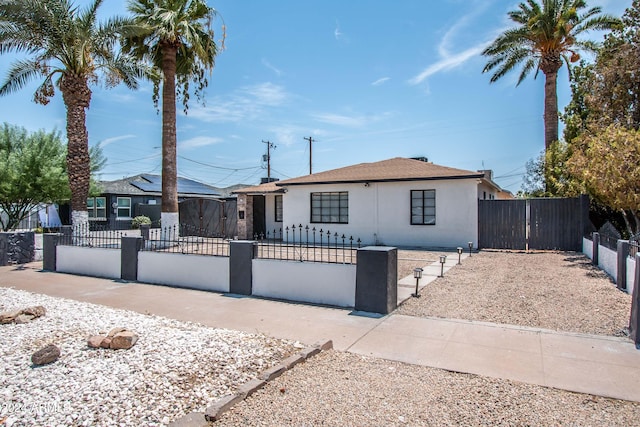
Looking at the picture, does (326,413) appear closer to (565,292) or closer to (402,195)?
(565,292)

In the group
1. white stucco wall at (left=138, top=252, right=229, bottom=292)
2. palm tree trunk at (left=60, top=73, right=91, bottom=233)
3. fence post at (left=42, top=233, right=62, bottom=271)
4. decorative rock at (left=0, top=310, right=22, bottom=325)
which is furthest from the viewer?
palm tree trunk at (left=60, top=73, right=91, bottom=233)

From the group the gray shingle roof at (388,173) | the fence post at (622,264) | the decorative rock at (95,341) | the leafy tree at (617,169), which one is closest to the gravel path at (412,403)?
the decorative rock at (95,341)

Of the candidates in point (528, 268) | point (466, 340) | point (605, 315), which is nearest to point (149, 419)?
point (466, 340)

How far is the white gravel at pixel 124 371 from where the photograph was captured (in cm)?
335

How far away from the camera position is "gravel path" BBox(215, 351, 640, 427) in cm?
340

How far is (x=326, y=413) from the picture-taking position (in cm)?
351

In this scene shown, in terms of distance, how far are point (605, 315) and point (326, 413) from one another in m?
5.47

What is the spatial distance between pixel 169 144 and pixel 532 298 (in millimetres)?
13299

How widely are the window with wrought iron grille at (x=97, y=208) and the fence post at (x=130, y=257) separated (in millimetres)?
18529

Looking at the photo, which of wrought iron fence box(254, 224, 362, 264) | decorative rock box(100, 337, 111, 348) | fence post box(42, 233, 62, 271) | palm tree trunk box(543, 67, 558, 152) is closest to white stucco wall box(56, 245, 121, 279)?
fence post box(42, 233, 62, 271)

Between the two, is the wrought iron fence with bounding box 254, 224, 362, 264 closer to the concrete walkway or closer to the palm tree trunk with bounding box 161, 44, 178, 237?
the concrete walkway

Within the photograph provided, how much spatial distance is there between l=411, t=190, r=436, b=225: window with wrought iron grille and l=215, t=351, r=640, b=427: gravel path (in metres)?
12.6

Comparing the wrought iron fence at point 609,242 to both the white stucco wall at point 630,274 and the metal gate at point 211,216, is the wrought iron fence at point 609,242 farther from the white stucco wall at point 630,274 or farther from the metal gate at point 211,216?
the metal gate at point 211,216

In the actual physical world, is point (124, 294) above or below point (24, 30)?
below
